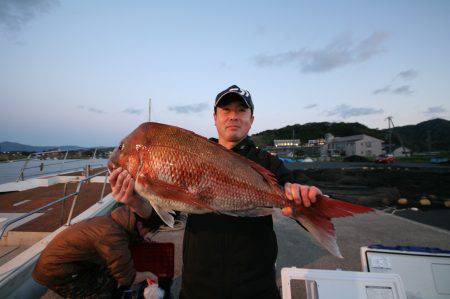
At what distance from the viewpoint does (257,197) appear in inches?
86.3

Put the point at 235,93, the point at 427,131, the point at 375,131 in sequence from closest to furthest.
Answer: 1. the point at 235,93
2. the point at 427,131
3. the point at 375,131

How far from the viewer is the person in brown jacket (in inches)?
130

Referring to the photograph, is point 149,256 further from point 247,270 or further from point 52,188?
point 52,188

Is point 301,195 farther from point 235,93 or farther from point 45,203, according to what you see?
point 45,203

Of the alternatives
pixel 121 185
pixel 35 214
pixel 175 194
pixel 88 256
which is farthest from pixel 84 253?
pixel 35 214

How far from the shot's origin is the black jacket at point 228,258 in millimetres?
2205

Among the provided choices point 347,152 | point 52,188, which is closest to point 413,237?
point 52,188

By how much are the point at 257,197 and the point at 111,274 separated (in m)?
2.63

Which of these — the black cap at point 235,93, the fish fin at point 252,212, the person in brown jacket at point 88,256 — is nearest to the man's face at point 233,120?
the black cap at point 235,93

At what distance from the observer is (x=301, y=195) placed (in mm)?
2006

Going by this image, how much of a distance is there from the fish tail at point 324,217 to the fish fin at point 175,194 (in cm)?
74

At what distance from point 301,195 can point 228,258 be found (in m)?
0.85

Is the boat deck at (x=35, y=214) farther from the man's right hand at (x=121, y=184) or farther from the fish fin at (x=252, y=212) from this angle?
the fish fin at (x=252, y=212)

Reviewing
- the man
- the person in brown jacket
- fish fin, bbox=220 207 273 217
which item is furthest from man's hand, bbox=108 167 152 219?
the person in brown jacket
